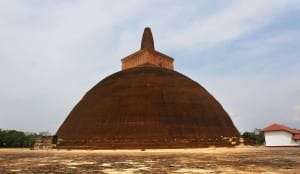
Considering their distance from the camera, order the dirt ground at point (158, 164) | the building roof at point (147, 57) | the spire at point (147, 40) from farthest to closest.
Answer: the spire at point (147, 40), the building roof at point (147, 57), the dirt ground at point (158, 164)

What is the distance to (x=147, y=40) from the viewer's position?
1689 inches

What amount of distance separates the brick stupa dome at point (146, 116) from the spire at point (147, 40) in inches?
322

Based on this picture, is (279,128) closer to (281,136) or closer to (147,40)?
(281,136)

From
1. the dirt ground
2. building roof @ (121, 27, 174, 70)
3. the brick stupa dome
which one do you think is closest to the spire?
building roof @ (121, 27, 174, 70)

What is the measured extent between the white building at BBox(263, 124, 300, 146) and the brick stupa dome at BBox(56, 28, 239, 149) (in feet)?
32.4

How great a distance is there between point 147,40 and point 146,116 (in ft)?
59.6

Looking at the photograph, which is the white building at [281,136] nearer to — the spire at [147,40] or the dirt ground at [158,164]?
the spire at [147,40]

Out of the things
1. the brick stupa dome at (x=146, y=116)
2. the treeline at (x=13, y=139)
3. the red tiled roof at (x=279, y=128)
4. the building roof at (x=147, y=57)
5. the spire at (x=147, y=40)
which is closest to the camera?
the brick stupa dome at (x=146, y=116)

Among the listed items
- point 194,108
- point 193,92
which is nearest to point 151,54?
point 193,92

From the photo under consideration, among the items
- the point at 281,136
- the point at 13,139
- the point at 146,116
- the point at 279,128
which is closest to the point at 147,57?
the point at 146,116

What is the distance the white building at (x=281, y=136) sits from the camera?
38344 mm

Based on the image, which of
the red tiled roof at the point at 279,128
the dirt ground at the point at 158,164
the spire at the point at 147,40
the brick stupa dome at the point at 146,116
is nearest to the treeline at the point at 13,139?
the brick stupa dome at the point at 146,116

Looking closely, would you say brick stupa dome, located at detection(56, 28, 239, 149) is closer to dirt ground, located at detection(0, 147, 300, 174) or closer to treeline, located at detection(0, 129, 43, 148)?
dirt ground, located at detection(0, 147, 300, 174)

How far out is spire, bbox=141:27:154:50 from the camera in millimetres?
42297
